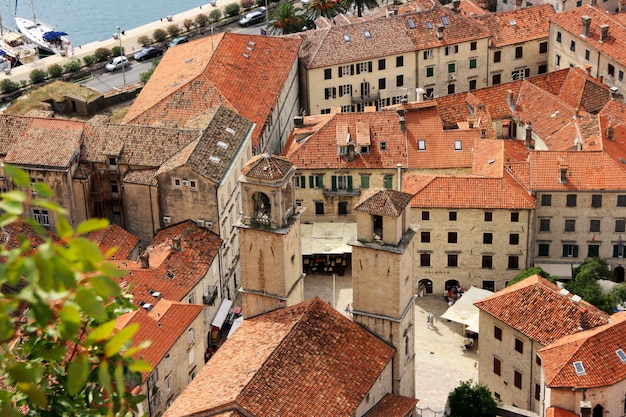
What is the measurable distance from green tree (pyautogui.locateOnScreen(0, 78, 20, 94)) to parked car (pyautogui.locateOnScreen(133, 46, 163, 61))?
13319 millimetres

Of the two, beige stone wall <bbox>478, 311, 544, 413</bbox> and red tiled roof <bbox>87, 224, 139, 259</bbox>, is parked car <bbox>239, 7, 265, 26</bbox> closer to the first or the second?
red tiled roof <bbox>87, 224, 139, 259</bbox>

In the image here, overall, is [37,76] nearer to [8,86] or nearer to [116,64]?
[8,86]

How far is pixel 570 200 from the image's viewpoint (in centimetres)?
8019

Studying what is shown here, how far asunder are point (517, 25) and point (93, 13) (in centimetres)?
7591

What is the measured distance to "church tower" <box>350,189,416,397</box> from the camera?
57.0 m

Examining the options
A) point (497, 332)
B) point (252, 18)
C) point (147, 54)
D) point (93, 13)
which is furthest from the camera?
point (93, 13)

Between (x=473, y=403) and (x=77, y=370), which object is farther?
(x=473, y=403)

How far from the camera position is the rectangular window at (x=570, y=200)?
262 ft

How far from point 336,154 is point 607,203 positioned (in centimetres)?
1994

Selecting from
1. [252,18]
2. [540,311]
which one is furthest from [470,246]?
[252,18]

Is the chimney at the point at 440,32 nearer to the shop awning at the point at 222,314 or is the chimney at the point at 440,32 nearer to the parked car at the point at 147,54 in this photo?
the parked car at the point at 147,54

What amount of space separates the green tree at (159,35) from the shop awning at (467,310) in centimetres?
6342

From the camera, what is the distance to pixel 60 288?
18.3 metres

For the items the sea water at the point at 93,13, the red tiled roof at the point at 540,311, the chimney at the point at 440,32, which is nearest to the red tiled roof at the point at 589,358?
the red tiled roof at the point at 540,311
